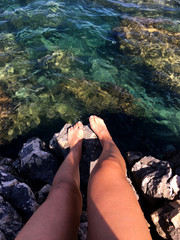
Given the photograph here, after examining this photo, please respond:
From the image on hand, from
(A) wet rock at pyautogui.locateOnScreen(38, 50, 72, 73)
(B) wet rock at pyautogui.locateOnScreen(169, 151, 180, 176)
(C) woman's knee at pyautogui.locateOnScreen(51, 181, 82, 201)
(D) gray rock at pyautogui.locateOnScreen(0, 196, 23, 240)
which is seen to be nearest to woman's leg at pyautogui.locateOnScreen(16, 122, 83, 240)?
(C) woman's knee at pyautogui.locateOnScreen(51, 181, 82, 201)

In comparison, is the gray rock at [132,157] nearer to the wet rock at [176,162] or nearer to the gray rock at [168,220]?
the wet rock at [176,162]

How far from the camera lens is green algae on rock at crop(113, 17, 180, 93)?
190 inches

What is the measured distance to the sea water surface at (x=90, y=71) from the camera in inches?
154

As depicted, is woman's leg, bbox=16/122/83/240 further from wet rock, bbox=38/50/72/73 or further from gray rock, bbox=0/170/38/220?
wet rock, bbox=38/50/72/73

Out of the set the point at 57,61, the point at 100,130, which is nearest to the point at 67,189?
the point at 100,130

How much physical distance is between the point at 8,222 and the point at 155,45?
19.1 feet

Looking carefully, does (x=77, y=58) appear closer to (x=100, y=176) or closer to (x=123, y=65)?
(x=123, y=65)

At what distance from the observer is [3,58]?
16.6 feet

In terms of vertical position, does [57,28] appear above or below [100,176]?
above

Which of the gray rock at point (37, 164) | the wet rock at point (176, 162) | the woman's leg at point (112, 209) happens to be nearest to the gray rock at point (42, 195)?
the gray rock at point (37, 164)

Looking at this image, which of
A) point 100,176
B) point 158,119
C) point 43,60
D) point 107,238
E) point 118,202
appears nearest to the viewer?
point 107,238

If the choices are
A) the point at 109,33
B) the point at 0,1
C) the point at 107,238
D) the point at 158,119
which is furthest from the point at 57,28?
the point at 107,238

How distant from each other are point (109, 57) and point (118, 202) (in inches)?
175

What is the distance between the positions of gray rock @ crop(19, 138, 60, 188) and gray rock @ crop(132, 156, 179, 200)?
4.63 ft
